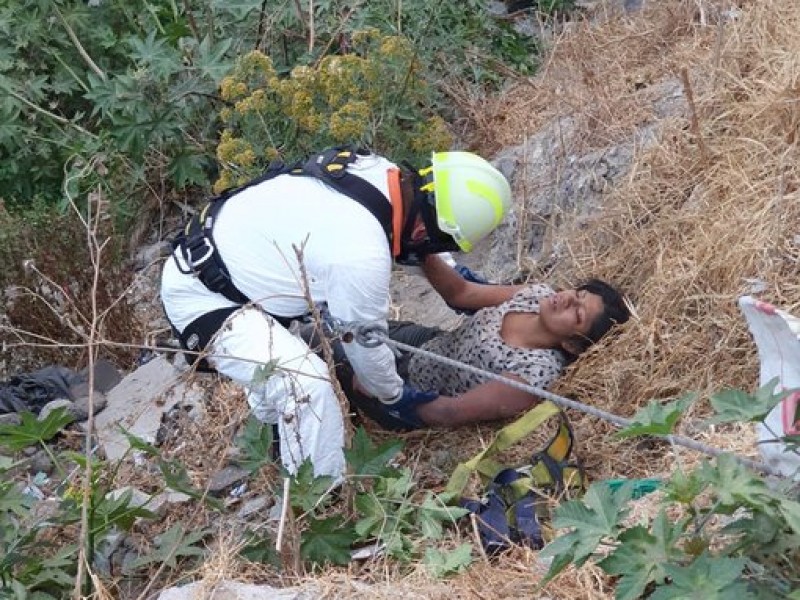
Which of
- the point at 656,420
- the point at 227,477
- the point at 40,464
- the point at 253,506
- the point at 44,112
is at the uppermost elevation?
the point at 656,420

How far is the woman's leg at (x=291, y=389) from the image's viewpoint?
4.11 m

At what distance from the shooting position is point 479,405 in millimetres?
4602

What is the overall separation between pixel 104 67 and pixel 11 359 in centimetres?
212

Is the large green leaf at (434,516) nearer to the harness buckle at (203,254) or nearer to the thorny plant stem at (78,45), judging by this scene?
the harness buckle at (203,254)

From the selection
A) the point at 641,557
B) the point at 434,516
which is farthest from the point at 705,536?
the point at 434,516

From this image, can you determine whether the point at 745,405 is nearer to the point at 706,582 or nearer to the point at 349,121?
the point at 706,582

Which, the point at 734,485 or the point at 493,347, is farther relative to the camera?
the point at 493,347

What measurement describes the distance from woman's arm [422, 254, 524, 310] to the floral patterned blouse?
0.24 feet

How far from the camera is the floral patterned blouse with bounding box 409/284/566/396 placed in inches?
185

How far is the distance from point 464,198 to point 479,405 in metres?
0.77

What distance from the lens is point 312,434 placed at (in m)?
4.16

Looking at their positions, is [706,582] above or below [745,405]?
below

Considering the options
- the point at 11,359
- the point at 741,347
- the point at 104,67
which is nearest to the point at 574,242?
the point at 741,347

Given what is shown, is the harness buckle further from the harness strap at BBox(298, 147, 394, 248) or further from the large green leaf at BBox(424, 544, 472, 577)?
the large green leaf at BBox(424, 544, 472, 577)
